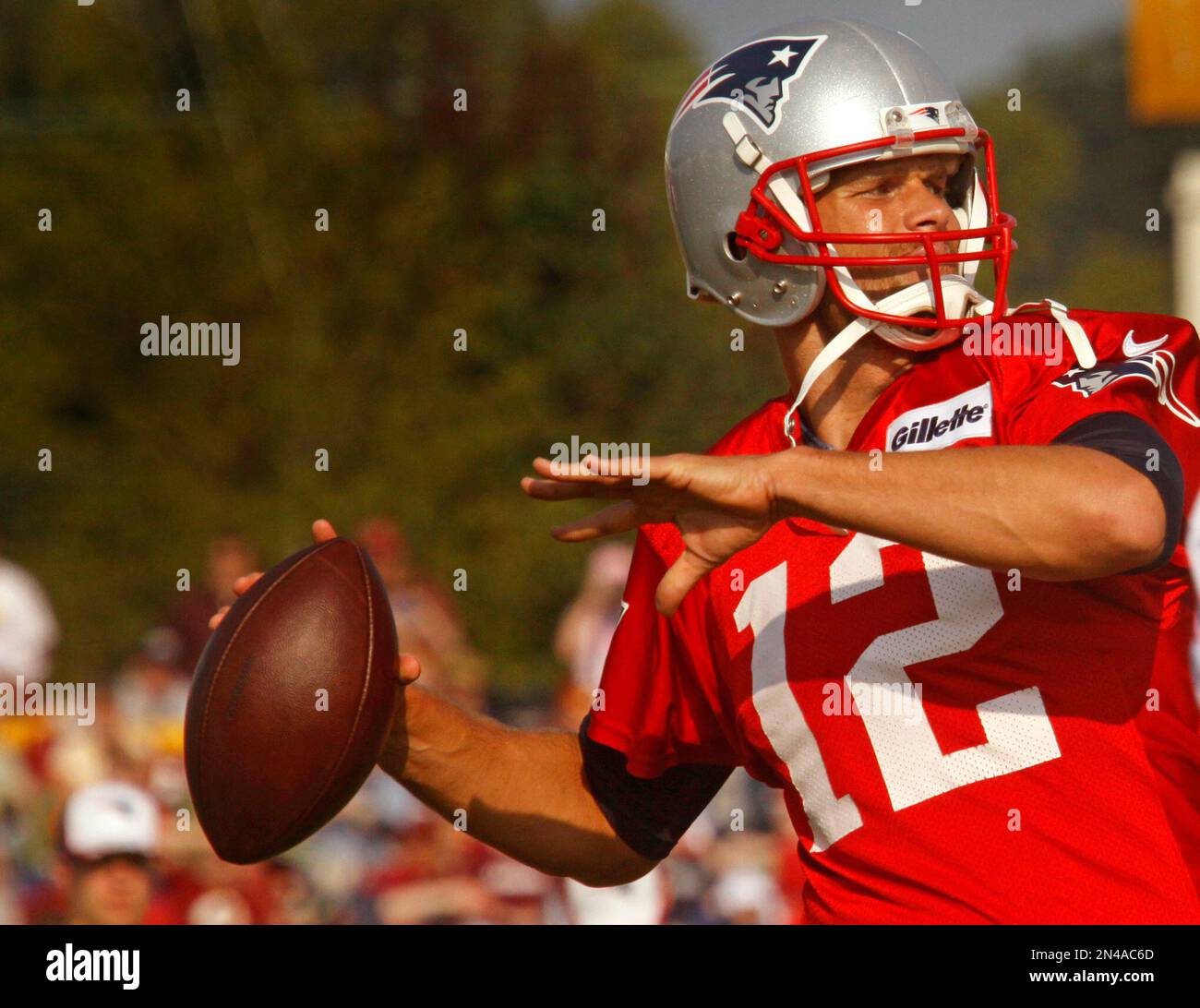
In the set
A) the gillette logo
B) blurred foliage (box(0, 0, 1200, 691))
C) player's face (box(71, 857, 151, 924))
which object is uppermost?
blurred foliage (box(0, 0, 1200, 691))

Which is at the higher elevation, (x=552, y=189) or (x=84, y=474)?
(x=552, y=189)

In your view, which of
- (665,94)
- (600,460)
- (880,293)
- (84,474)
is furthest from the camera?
(665,94)

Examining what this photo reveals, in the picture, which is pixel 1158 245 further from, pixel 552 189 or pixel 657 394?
pixel 657 394

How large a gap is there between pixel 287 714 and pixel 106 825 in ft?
7.73

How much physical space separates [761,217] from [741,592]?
24.4 inches

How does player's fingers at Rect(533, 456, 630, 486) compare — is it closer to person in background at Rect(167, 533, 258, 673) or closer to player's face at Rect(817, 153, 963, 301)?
player's face at Rect(817, 153, 963, 301)

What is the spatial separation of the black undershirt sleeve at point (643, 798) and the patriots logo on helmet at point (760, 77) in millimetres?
1092

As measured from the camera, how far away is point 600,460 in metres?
2.18

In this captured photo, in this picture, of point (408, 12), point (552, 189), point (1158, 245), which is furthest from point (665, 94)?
point (1158, 245)

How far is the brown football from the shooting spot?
2.80 meters

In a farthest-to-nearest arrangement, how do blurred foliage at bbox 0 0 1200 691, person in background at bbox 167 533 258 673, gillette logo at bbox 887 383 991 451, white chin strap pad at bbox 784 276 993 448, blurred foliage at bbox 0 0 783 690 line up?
blurred foliage at bbox 0 0 783 690 → blurred foliage at bbox 0 0 1200 691 → person in background at bbox 167 533 258 673 → white chin strap pad at bbox 784 276 993 448 → gillette logo at bbox 887 383 991 451

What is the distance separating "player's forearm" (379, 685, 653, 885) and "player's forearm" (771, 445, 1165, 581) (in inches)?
42.0

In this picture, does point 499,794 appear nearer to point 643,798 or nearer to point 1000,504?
point 643,798

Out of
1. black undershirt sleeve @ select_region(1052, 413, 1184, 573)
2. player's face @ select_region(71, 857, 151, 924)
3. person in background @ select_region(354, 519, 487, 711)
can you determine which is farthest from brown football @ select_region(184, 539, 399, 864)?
person in background @ select_region(354, 519, 487, 711)
